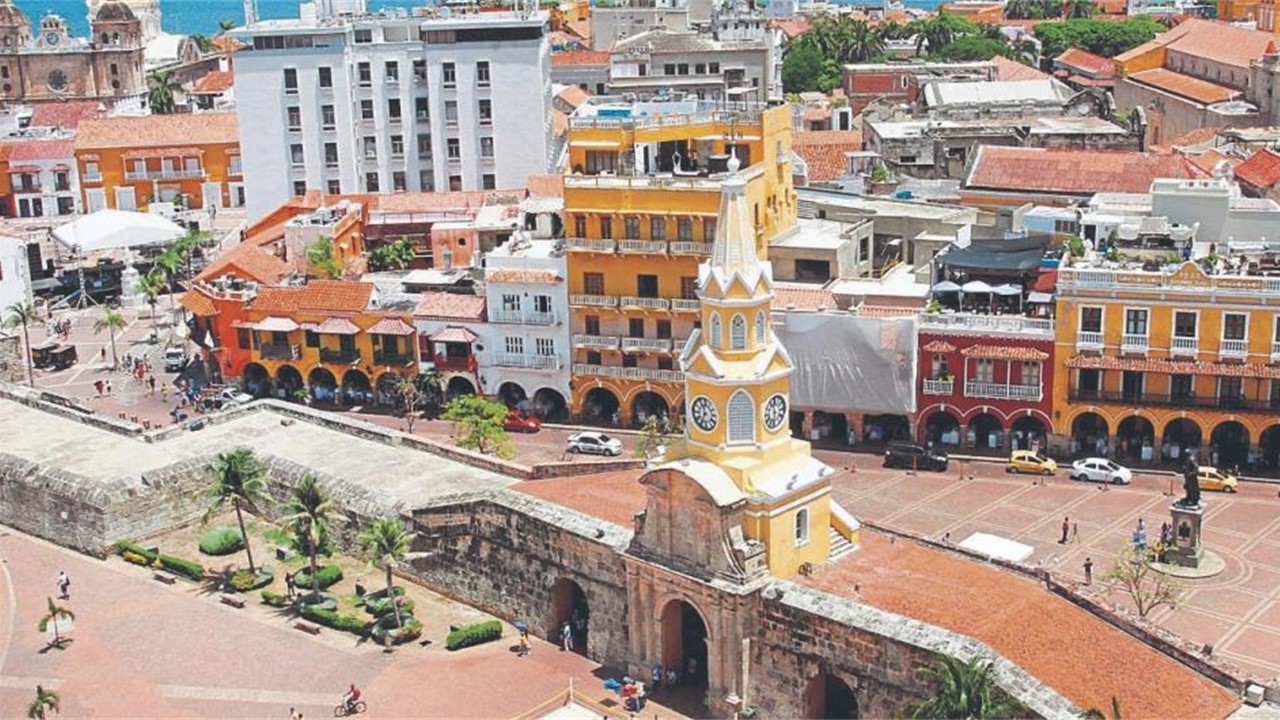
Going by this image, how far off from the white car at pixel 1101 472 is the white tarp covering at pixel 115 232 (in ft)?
206

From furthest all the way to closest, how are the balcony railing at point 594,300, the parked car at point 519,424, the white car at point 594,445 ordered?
the parked car at point 519,424 < the balcony railing at point 594,300 < the white car at point 594,445

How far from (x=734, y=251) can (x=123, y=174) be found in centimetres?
8908

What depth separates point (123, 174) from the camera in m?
124

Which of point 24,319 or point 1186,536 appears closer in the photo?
point 1186,536

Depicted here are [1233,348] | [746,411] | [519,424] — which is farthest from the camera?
[519,424]

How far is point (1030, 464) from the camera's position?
66.8m

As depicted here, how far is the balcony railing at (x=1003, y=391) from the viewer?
68.2 metres

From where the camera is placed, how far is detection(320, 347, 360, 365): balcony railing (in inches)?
3127

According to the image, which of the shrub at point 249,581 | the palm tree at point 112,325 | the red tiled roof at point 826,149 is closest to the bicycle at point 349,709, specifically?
the shrub at point 249,581

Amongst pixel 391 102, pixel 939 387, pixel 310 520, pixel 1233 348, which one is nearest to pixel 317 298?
pixel 391 102

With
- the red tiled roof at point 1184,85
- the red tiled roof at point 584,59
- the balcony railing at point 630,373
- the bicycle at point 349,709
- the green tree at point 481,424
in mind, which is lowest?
the bicycle at point 349,709

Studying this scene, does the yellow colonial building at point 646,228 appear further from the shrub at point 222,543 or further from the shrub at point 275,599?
the shrub at point 275,599

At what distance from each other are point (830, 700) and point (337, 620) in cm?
1765

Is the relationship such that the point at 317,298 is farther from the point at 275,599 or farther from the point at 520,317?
the point at 275,599
